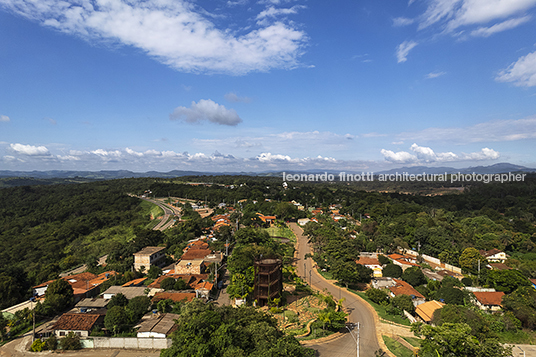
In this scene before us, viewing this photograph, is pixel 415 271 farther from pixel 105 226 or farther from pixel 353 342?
pixel 105 226

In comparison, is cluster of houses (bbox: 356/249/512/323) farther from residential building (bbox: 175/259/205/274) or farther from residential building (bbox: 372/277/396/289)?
residential building (bbox: 175/259/205/274)

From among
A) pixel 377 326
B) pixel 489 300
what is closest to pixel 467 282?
pixel 489 300

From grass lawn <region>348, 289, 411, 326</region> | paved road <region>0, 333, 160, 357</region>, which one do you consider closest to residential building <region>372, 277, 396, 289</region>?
grass lawn <region>348, 289, 411, 326</region>

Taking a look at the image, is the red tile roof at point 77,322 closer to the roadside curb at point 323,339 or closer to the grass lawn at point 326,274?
the roadside curb at point 323,339

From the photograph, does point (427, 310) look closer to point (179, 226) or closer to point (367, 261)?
point (367, 261)

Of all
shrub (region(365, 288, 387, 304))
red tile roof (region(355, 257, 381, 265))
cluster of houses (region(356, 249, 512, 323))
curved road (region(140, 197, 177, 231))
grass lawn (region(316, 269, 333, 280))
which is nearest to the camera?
cluster of houses (region(356, 249, 512, 323))

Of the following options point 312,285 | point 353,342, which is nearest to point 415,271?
point 312,285
